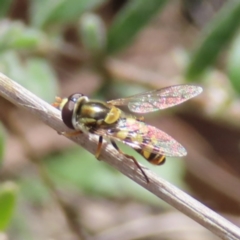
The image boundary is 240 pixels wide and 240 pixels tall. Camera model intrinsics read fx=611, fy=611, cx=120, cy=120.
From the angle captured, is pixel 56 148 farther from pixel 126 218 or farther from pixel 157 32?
pixel 157 32

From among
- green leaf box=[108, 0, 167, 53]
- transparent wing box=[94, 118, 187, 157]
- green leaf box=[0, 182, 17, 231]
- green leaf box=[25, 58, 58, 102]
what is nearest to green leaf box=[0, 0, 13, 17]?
green leaf box=[25, 58, 58, 102]

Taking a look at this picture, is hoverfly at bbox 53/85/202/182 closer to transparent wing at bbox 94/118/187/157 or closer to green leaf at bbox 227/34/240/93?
transparent wing at bbox 94/118/187/157

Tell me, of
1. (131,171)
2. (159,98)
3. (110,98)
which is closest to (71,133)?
(131,171)

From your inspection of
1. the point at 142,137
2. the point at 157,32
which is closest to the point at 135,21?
the point at 142,137

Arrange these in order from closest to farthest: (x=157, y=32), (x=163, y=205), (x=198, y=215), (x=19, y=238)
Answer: (x=198, y=215)
(x=19, y=238)
(x=163, y=205)
(x=157, y=32)

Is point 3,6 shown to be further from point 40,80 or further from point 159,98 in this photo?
point 159,98
